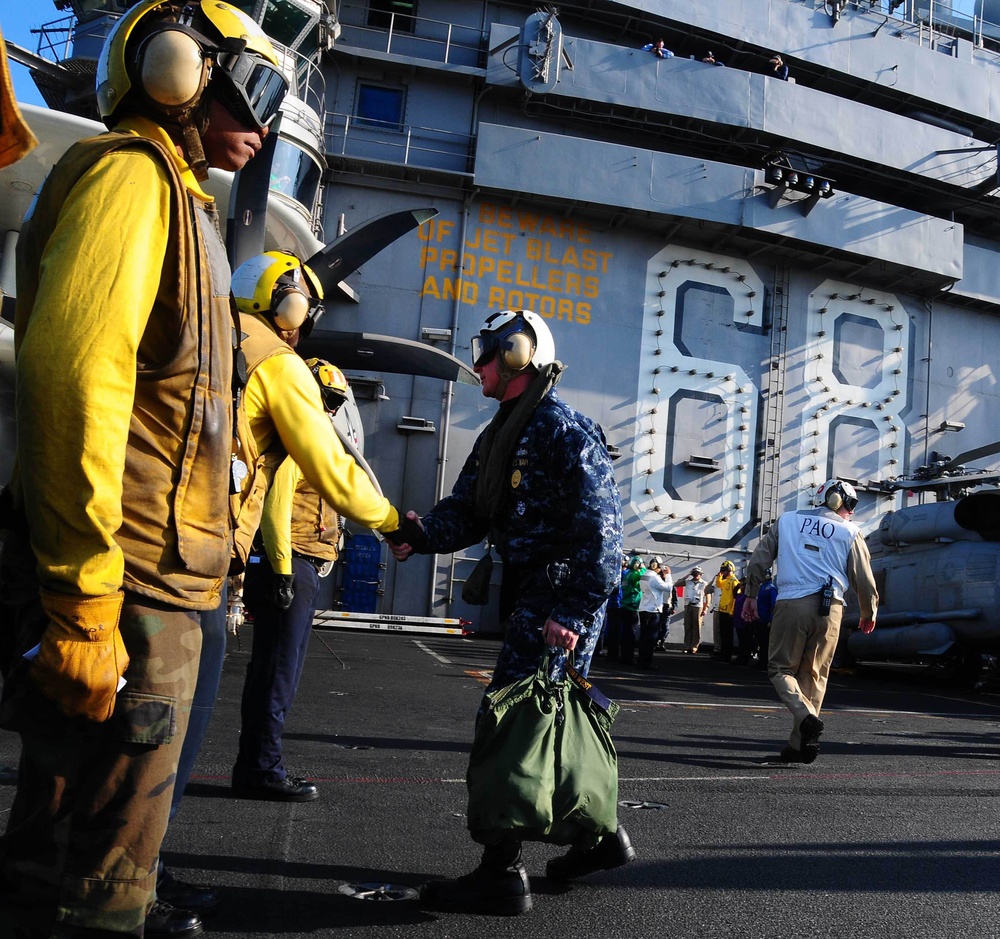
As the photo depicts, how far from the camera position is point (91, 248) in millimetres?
1618

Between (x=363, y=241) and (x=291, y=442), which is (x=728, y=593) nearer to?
(x=363, y=241)

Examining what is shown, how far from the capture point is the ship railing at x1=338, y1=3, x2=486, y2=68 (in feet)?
74.4

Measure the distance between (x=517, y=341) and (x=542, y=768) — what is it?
1.48m

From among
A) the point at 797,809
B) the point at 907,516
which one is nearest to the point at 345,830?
the point at 797,809

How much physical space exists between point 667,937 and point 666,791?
7.51 ft

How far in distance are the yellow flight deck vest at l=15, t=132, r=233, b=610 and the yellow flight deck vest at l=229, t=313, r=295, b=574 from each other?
0.23 meters

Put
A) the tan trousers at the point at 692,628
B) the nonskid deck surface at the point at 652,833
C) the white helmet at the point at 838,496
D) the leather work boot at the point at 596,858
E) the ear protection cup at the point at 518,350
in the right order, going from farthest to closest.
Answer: the tan trousers at the point at 692,628 → the white helmet at the point at 838,496 → the ear protection cup at the point at 518,350 → the leather work boot at the point at 596,858 → the nonskid deck surface at the point at 652,833

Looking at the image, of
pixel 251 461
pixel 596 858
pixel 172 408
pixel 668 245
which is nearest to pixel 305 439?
pixel 251 461

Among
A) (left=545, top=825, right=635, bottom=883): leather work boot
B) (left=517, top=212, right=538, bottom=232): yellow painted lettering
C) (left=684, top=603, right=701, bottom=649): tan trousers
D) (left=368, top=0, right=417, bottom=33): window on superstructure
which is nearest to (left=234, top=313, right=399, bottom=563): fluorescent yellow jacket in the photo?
(left=545, top=825, right=635, bottom=883): leather work boot

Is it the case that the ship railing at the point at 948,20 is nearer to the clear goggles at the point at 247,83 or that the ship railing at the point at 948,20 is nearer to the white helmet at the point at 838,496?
the white helmet at the point at 838,496

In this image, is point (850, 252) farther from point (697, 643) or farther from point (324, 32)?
point (324, 32)

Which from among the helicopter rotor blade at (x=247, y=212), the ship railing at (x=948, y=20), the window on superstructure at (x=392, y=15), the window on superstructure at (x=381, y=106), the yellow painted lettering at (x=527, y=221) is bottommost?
the helicopter rotor blade at (x=247, y=212)

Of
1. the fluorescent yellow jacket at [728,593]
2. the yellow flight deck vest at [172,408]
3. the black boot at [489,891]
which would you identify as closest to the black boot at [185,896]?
the black boot at [489,891]

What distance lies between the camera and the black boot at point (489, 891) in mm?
2887
